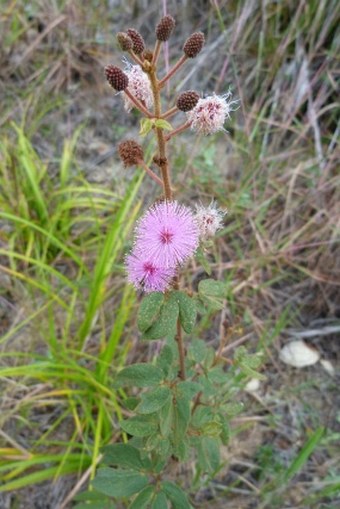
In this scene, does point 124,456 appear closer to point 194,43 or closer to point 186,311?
point 186,311

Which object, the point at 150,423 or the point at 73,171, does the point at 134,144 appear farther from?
the point at 73,171

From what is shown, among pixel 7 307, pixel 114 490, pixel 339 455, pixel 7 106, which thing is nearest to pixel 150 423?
pixel 114 490

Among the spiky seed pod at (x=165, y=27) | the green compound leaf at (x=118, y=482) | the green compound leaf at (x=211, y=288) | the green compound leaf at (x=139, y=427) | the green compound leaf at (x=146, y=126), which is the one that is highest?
the spiky seed pod at (x=165, y=27)

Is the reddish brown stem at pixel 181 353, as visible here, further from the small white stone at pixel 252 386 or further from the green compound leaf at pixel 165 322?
the small white stone at pixel 252 386

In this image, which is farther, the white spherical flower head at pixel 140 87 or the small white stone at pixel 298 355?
the small white stone at pixel 298 355

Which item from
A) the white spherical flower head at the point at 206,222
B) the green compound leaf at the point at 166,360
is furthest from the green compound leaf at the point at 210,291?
the green compound leaf at the point at 166,360

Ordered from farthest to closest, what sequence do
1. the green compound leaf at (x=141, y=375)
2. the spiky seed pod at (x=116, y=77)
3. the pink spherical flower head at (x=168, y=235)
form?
1. the green compound leaf at (x=141, y=375)
2. the pink spherical flower head at (x=168, y=235)
3. the spiky seed pod at (x=116, y=77)

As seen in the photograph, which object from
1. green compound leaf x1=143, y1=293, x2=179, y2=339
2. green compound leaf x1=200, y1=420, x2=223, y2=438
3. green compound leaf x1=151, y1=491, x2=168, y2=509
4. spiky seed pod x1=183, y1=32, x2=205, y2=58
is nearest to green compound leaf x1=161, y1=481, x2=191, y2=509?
green compound leaf x1=151, y1=491, x2=168, y2=509
